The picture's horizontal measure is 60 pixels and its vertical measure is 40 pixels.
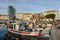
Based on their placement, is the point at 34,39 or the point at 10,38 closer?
the point at 34,39

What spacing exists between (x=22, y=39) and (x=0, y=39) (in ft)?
6.29

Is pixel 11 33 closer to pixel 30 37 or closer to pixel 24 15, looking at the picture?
pixel 30 37

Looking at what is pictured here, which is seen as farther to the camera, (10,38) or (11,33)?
(11,33)

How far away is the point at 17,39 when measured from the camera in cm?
1138

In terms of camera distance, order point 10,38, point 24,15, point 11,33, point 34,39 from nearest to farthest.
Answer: point 34,39, point 10,38, point 11,33, point 24,15

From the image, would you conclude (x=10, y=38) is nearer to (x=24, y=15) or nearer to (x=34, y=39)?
(x=34, y=39)

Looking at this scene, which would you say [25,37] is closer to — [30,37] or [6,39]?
[30,37]

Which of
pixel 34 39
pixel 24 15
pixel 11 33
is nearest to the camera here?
pixel 34 39

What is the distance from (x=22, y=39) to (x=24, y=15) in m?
58.7

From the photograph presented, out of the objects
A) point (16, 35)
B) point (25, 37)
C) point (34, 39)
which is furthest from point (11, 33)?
point (34, 39)

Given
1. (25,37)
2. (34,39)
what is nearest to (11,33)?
(25,37)

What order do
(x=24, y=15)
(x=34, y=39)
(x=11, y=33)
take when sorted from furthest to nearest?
(x=24, y=15) → (x=11, y=33) → (x=34, y=39)

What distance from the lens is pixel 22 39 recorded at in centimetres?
1118

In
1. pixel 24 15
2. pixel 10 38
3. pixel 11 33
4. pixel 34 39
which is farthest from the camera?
pixel 24 15
